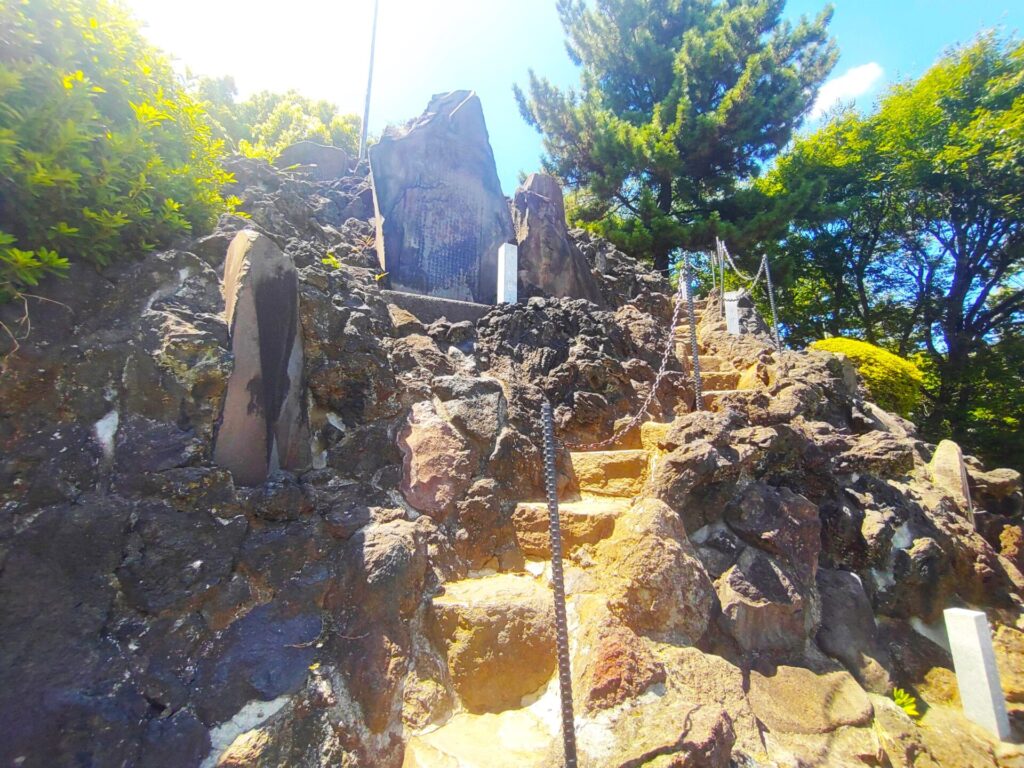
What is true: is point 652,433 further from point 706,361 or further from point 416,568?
point 706,361

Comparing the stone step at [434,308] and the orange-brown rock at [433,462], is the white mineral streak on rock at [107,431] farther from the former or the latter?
the stone step at [434,308]

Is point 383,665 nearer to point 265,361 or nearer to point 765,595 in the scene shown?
point 265,361

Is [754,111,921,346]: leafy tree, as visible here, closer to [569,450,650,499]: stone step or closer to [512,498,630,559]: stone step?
[569,450,650,499]: stone step

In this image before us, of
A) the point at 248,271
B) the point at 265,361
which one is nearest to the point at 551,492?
A: the point at 265,361

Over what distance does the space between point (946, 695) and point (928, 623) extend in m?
0.58

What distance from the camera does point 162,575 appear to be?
2248 mm

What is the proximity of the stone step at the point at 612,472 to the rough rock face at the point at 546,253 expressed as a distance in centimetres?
364

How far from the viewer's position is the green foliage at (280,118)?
1481cm

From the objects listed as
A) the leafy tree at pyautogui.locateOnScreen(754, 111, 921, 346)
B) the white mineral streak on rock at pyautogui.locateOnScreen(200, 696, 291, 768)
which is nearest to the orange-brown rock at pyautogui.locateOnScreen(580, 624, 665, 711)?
the white mineral streak on rock at pyautogui.locateOnScreen(200, 696, 291, 768)

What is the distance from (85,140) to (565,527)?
10.7 ft

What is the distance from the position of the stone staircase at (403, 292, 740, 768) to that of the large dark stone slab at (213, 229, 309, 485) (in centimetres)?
127

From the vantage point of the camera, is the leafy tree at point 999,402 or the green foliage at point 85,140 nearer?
the green foliage at point 85,140

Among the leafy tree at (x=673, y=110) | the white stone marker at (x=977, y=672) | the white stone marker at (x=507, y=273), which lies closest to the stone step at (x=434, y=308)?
the white stone marker at (x=507, y=273)

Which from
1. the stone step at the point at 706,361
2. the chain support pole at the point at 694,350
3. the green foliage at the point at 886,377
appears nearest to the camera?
the chain support pole at the point at 694,350
